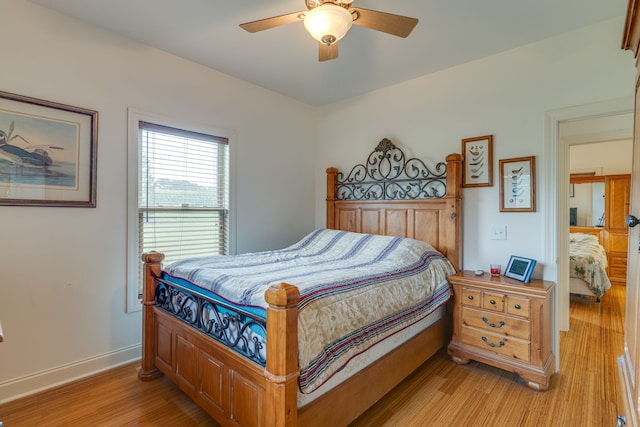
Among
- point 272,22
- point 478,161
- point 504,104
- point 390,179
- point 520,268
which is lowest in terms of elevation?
point 520,268

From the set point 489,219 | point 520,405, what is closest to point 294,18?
point 489,219

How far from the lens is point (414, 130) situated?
3.29m

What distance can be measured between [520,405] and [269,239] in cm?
271

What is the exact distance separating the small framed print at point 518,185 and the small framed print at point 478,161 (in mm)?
115

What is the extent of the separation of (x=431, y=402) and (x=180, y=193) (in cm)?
270

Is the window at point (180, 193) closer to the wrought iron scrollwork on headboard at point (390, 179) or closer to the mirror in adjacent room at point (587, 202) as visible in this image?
the wrought iron scrollwork on headboard at point (390, 179)

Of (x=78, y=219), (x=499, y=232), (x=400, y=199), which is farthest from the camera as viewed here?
(x=400, y=199)

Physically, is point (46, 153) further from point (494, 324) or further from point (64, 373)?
point (494, 324)

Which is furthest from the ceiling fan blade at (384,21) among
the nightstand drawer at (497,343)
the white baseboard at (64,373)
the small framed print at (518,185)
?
the white baseboard at (64,373)

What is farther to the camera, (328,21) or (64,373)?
(64,373)

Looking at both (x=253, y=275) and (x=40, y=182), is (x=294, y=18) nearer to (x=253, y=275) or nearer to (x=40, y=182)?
(x=253, y=275)

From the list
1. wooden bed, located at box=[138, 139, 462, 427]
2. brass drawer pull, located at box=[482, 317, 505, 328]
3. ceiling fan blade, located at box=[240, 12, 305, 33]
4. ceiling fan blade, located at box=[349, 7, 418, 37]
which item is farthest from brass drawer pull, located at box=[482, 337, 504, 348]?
ceiling fan blade, located at box=[240, 12, 305, 33]

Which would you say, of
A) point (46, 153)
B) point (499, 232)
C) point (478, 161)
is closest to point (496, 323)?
point (499, 232)

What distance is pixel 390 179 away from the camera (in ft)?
11.3
